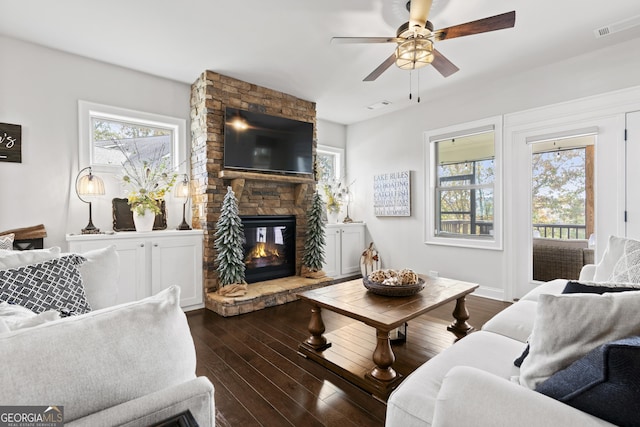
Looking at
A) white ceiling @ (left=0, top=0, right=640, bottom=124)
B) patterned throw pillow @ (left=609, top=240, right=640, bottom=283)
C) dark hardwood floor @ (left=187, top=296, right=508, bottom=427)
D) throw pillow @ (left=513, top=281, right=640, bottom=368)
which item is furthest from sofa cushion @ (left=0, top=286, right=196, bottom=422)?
white ceiling @ (left=0, top=0, right=640, bottom=124)

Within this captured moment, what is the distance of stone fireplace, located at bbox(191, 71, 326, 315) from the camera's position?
363cm

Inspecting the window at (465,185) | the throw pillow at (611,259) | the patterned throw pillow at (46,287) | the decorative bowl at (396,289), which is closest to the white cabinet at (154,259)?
the patterned throw pillow at (46,287)

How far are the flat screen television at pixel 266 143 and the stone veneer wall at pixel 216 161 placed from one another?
0.40 feet

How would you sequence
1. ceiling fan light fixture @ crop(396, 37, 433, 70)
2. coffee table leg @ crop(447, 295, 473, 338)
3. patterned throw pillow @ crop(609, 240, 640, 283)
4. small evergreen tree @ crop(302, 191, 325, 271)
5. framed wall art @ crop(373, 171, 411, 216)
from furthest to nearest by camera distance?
framed wall art @ crop(373, 171, 411, 216) < small evergreen tree @ crop(302, 191, 325, 271) < coffee table leg @ crop(447, 295, 473, 338) < ceiling fan light fixture @ crop(396, 37, 433, 70) < patterned throw pillow @ crop(609, 240, 640, 283)

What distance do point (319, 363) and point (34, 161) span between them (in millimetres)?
3345

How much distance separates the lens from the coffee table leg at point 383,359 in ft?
6.34

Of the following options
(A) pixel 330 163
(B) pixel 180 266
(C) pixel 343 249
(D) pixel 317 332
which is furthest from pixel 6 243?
(A) pixel 330 163

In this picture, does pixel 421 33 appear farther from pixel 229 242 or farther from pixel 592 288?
pixel 229 242

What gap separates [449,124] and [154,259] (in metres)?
4.22

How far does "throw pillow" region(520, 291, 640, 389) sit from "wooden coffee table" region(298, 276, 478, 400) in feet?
3.09

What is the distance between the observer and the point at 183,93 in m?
3.89

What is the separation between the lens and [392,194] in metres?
5.01

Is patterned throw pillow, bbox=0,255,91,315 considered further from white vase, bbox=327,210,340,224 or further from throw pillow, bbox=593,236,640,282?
white vase, bbox=327,210,340,224

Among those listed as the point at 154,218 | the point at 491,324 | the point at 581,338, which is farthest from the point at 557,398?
the point at 154,218
